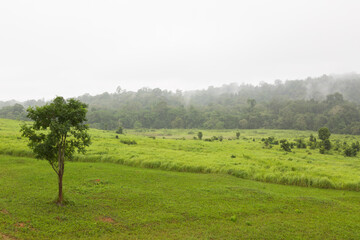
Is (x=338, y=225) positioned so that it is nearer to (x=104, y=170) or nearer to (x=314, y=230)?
(x=314, y=230)

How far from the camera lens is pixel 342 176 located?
25328 mm

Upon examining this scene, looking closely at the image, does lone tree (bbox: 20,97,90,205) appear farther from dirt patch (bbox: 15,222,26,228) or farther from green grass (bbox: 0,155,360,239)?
dirt patch (bbox: 15,222,26,228)

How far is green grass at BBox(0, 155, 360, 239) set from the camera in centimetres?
1230

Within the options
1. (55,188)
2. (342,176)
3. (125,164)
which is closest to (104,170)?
(125,164)

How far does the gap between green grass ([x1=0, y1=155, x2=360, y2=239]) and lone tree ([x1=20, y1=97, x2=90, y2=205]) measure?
2.61 meters

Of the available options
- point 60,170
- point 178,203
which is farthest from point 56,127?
point 178,203

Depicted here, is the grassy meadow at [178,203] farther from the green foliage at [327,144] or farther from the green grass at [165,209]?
the green foliage at [327,144]

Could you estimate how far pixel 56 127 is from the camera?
1348cm

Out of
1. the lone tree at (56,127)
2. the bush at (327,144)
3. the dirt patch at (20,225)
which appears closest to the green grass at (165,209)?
the dirt patch at (20,225)

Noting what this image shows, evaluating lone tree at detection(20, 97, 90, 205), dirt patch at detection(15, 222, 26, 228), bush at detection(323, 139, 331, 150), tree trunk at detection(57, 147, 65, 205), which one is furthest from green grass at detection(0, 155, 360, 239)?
bush at detection(323, 139, 331, 150)

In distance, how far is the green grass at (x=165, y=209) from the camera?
12.3 metres

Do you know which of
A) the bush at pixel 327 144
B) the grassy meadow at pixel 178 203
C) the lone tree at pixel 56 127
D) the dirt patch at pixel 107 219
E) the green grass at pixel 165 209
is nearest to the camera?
the green grass at pixel 165 209

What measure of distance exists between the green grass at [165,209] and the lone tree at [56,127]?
8.56 ft

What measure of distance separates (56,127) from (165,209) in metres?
8.60
